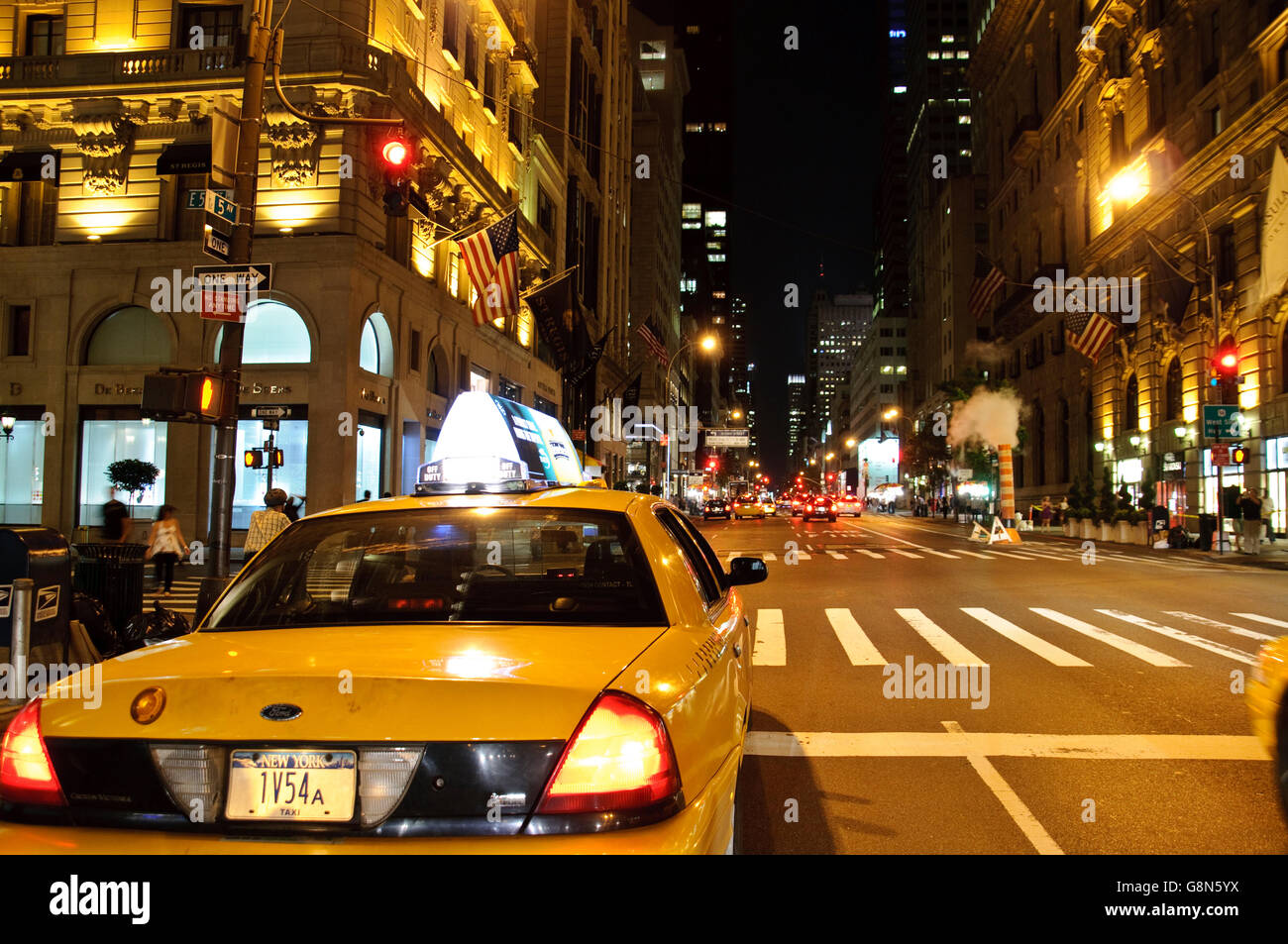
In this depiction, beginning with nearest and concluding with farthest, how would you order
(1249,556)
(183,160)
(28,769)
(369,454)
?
(28,769), (183,160), (369,454), (1249,556)

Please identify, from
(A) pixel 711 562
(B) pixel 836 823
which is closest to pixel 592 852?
(B) pixel 836 823

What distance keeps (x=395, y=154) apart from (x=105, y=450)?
1783 cm

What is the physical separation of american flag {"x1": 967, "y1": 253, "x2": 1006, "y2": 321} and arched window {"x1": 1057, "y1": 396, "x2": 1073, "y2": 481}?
15.7 meters

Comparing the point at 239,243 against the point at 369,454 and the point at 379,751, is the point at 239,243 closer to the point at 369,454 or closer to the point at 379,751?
the point at 379,751

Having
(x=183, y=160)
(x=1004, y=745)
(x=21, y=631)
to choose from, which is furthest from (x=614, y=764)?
(x=183, y=160)

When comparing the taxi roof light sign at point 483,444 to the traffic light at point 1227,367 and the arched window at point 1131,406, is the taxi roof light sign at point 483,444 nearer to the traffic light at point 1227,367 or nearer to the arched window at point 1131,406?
the traffic light at point 1227,367

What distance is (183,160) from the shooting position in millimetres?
23938

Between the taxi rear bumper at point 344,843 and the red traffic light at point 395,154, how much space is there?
35.6 feet

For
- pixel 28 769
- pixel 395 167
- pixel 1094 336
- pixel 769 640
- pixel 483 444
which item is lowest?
pixel 769 640

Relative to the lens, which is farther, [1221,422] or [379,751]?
[1221,422]

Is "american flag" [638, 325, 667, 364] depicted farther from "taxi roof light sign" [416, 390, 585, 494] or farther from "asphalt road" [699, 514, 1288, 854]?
"asphalt road" [699, 514, 1288, 854]

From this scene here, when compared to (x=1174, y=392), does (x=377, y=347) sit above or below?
below

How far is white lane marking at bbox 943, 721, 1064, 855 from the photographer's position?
4.16 meters

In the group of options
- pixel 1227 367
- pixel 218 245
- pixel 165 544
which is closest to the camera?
pixel 218 245
